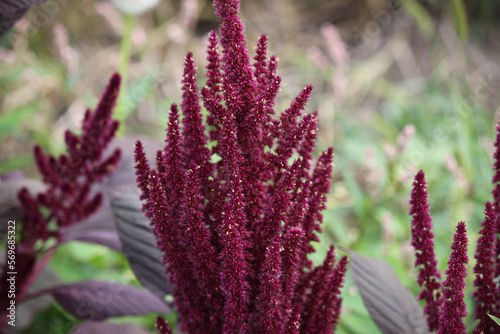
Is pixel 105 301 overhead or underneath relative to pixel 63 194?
underneath

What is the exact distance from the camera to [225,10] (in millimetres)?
523

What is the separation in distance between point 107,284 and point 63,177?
8.4 inches

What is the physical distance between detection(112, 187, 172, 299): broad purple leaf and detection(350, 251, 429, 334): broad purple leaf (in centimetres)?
27

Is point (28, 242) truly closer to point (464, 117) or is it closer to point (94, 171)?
point (94, 171)

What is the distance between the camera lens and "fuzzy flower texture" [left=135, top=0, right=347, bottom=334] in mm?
518

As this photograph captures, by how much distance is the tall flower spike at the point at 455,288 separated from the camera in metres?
0.50

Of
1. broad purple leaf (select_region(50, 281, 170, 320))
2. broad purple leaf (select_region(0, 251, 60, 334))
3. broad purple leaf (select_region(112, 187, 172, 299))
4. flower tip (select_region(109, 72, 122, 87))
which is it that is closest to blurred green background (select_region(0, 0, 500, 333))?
broad purple leaf (select_region(0, 251, 60, 334))

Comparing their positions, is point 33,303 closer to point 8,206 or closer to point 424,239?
point 8,206

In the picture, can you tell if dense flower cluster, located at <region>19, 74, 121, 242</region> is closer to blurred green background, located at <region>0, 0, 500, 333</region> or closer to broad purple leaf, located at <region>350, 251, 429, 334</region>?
blurred green background, located at <region>0, 0, 500, 333</region>

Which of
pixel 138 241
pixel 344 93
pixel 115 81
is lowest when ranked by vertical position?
pixel 138 241

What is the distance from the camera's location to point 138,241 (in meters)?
0.71

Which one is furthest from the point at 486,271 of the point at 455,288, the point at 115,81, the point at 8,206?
the point at 8,206

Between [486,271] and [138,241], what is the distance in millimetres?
449

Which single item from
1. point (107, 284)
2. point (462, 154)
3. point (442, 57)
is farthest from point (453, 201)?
point (442, 57)
